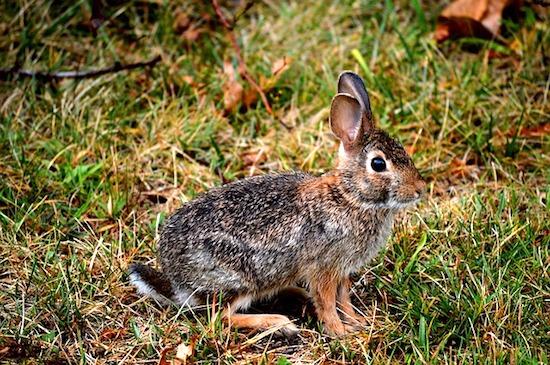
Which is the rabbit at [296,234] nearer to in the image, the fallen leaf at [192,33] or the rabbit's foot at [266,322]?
the rabbit's foot at [266,322]

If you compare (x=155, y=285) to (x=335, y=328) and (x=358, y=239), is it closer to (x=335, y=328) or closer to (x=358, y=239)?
(x=335, y=328)

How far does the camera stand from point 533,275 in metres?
4.51

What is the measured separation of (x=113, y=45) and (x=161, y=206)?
1.79 m

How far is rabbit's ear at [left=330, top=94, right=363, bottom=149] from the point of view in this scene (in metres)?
4.44

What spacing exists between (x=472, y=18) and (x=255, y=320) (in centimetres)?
328

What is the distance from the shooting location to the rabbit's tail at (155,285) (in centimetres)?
448

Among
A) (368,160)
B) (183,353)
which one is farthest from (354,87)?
(183,353)

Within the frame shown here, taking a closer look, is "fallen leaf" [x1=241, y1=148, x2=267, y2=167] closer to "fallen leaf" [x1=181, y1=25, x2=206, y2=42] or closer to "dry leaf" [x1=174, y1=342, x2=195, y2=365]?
"fallen leaf" [x1=181, y1=25, x2=206, y2=42]

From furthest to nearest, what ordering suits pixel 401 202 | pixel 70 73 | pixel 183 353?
pixel 70 73
pixel 401 202
pixel 183 353

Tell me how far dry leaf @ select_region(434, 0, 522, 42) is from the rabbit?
2394 mm

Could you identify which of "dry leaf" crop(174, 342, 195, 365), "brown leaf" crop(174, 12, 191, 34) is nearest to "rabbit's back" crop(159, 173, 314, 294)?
"dry leaf" crop(174, 342, 195, 365)

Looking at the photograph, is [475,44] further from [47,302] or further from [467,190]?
[47,302]

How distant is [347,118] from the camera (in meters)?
4.50

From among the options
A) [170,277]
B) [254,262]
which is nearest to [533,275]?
[254,262]
